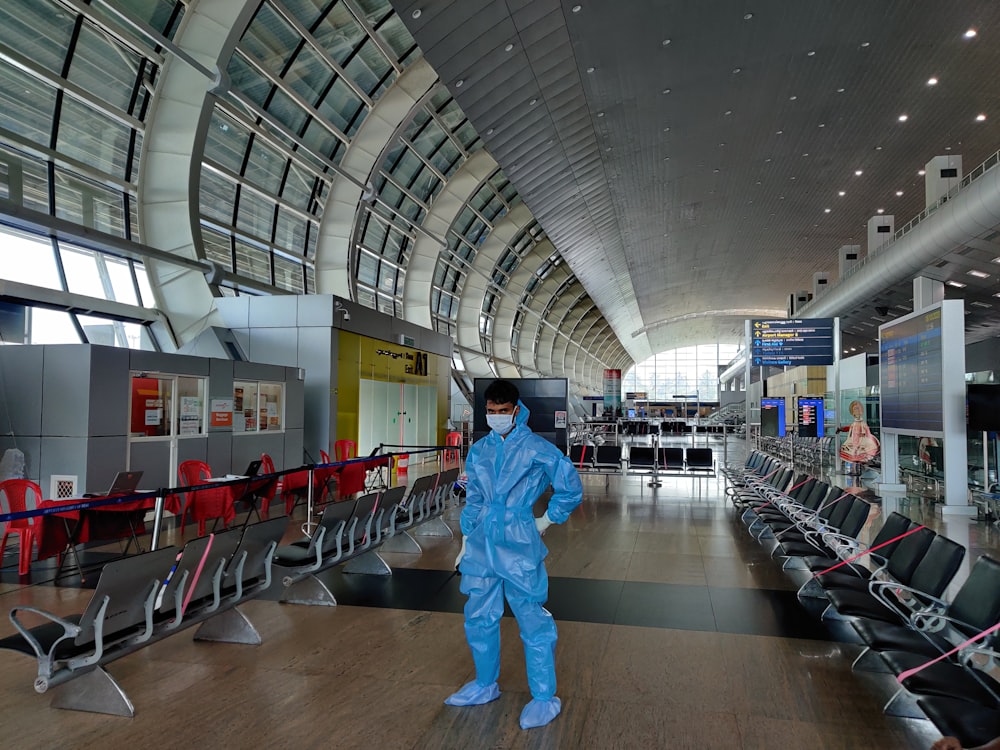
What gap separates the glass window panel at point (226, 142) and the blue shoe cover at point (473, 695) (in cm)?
1280

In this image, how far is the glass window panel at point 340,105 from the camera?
15023 millimetres

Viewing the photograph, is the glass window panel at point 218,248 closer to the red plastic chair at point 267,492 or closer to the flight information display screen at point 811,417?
the red plastic chair at point 267,492

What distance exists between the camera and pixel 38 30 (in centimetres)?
999

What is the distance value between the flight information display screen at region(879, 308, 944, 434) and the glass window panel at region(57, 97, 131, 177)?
13.9 meters

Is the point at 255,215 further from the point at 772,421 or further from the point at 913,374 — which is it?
the point at 772,421

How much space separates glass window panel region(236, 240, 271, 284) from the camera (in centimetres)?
1515

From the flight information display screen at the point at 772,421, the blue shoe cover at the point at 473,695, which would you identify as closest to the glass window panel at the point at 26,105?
the blue shoe cover at the point at 473,695

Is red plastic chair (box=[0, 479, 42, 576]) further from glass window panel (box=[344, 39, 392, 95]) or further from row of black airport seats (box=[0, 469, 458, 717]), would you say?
glass window panel (box=[344, 39, 392, 95])

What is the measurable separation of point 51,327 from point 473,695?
32.6 feet

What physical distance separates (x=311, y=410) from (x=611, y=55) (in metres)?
8.77

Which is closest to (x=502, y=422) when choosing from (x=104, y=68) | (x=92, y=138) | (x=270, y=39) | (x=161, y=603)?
(x=161, y=603)

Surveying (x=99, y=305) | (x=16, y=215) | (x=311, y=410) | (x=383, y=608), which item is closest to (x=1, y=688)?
(x=383, y=608)

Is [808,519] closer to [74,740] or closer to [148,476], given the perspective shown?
[74,740]

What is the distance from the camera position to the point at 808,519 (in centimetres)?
648
